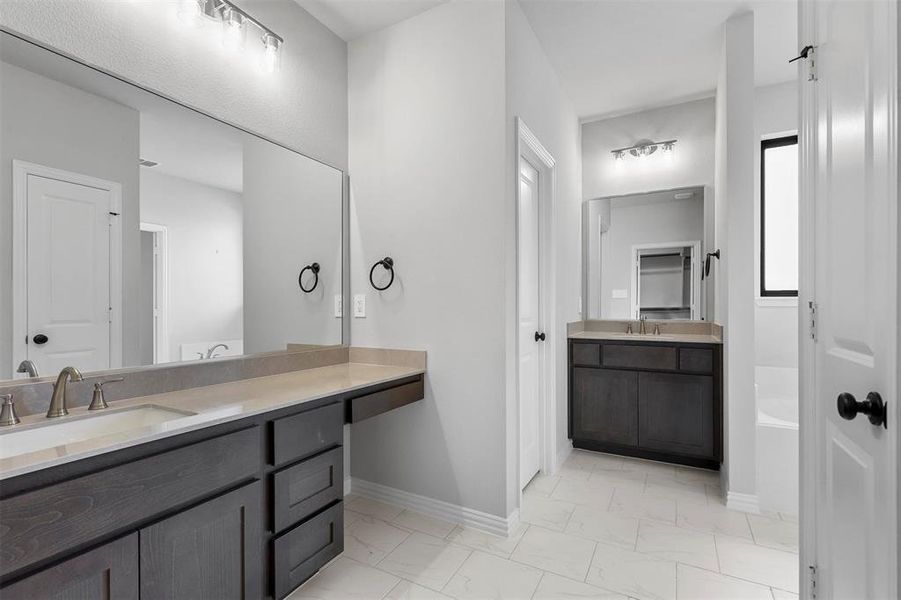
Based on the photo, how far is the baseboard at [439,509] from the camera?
2117 millimetres

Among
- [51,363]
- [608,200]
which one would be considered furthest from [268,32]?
[608,200]

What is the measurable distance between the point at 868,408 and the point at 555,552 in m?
1.48

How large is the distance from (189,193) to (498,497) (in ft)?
6.69

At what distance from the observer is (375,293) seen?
2.49 meters

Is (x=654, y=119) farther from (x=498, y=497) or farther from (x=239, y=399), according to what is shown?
(x=239, y=399)

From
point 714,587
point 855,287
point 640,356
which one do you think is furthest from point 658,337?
point 855,287

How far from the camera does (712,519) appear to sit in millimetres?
2270

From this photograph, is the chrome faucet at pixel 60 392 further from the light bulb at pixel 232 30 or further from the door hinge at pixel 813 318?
the door hinge at pixel 813 318

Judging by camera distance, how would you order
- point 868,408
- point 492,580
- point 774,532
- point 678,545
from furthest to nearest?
point 774,532
point 678,545
point 492,580
point 868,408

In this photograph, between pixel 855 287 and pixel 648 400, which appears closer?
pixel 855 287

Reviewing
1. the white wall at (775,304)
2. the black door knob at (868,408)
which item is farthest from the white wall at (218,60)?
the white wall at (775,304)

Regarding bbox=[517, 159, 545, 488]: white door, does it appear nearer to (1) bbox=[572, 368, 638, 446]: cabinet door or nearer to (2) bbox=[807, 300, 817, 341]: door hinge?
(1) bbox=[572, 368, 638, 446]: cabinet door

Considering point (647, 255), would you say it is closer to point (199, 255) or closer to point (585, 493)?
point (585, 493)

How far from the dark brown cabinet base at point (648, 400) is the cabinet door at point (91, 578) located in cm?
286
